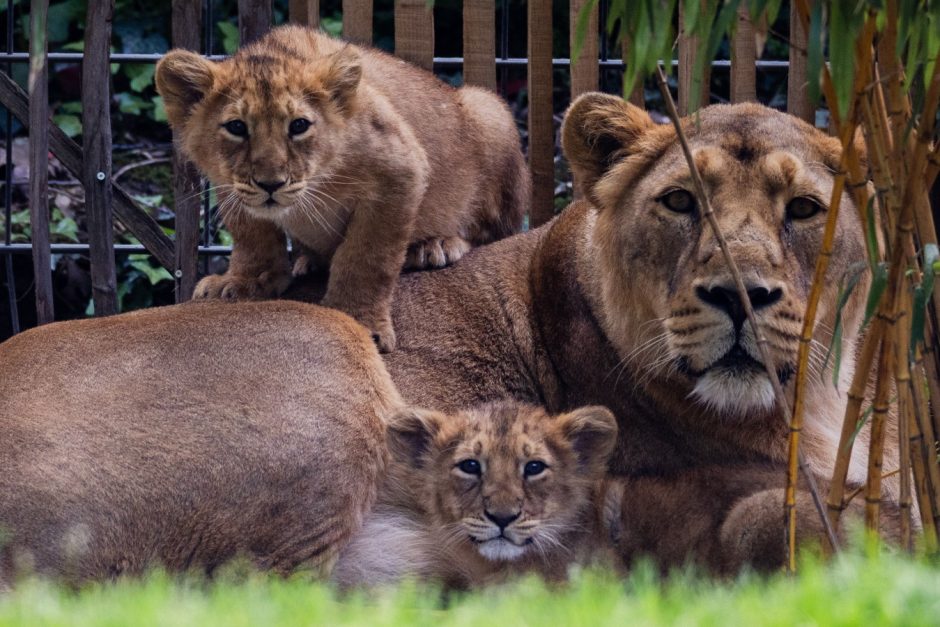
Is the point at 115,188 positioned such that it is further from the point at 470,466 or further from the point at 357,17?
the point at 470,466

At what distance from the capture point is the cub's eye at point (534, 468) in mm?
4199

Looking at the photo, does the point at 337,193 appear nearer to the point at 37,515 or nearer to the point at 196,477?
the point at 196,477

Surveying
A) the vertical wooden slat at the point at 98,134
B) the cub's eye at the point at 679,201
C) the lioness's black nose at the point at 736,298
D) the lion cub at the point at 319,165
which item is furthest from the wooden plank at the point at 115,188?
the lioness's black nose at the point at 736,298

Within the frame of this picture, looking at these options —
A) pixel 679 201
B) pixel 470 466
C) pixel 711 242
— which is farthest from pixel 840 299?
pixel 470 466

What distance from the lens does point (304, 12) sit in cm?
613

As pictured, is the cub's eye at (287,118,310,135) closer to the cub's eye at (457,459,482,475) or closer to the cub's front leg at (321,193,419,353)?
the cub's front leg at (321,193,419,353)

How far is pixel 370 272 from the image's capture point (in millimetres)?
4641

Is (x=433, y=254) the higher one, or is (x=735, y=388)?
(x=433, y=254)

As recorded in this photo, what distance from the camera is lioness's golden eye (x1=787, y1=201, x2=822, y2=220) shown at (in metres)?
3.96

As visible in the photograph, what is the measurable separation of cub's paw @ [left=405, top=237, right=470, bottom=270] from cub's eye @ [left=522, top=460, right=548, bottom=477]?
3.43 feet

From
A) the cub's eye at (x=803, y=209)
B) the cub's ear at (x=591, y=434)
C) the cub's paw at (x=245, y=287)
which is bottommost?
the cub's ear at (x=591, y=434)

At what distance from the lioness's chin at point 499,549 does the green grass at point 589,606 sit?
1.54 ft

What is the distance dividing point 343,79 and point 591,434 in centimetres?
149

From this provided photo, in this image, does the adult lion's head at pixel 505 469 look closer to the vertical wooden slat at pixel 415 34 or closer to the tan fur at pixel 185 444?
the tan fur at pixel 185 444
